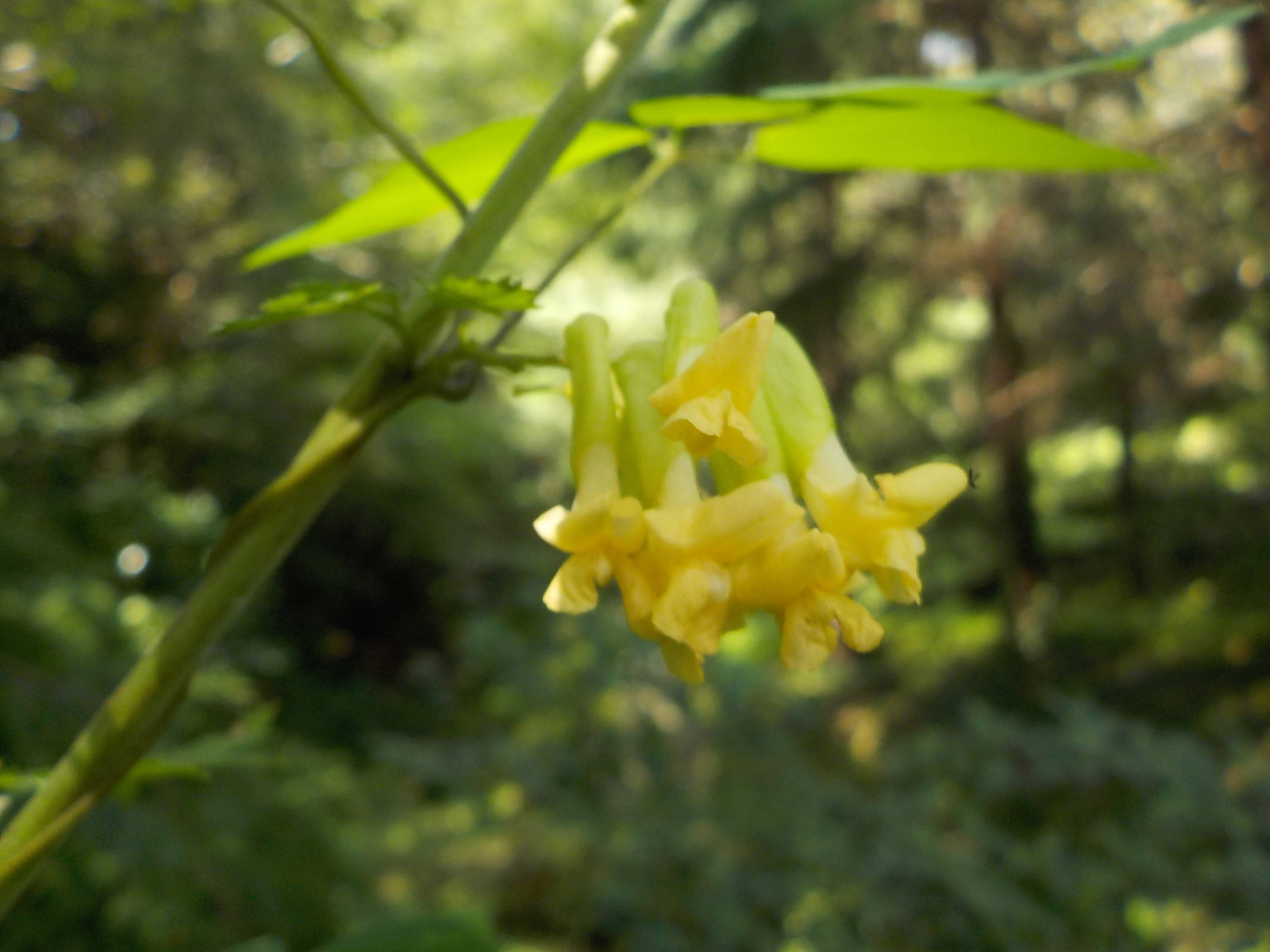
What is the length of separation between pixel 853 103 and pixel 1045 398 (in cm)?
805

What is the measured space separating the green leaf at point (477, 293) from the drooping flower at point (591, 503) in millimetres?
68

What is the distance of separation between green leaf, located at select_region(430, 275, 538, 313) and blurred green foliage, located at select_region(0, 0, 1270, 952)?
0.04 metres

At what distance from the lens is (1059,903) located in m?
2.35

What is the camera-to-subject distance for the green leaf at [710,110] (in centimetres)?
57

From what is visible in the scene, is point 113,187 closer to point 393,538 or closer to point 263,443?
point 263,443

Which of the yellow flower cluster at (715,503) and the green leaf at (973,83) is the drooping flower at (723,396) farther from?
the green leaf at (973,83)

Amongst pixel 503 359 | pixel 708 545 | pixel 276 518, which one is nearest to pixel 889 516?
pixel 708 545

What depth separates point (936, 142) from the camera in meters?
0.60

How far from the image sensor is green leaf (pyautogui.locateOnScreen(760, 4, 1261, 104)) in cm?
55

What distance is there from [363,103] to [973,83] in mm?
381

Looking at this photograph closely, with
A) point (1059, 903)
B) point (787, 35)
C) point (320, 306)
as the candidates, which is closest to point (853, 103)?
point (320, 306)

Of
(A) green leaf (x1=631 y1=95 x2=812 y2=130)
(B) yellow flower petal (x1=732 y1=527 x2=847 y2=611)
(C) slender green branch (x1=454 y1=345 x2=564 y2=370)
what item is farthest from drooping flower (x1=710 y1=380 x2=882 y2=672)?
(A) green leaf (x1=631 y1=95 x2=812 y2=130)

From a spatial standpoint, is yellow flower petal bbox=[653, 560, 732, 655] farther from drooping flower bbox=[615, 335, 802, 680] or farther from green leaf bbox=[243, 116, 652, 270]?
green leaf bbox=[243, 116, 652, 270]

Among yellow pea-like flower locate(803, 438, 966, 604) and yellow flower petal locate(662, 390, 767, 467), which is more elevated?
yellow flower petal locate(662, 390, 767, 467)
